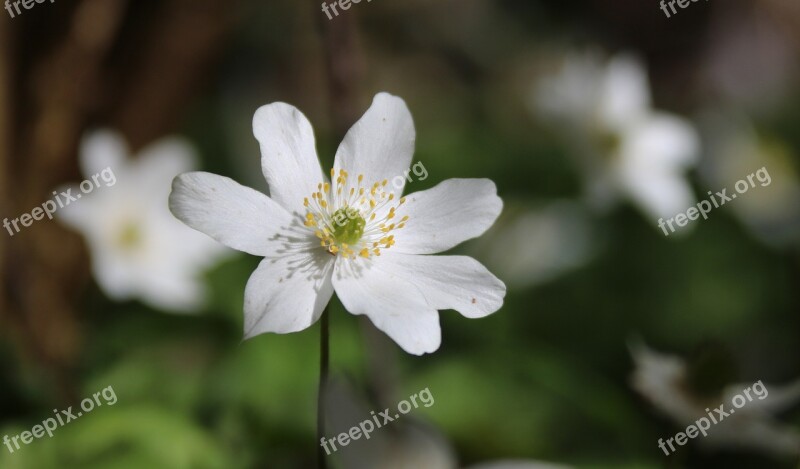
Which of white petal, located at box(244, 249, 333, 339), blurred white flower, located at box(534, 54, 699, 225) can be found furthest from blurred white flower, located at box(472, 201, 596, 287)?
white petal, located at box(244, 249, 333, 339)

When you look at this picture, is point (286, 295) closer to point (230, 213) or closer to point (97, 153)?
point (230, 213)

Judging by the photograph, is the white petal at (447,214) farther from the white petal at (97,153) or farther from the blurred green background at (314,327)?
the white petal at (97,153)

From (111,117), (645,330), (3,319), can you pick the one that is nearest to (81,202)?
(3,319)

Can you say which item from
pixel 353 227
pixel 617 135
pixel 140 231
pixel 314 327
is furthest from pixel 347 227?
pixel 617 135

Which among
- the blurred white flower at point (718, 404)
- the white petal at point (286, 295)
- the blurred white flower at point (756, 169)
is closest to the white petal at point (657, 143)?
Result: the blurred white flower at point (756, 169)

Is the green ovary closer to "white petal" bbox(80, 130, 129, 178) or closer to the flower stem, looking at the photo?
the flower stem
